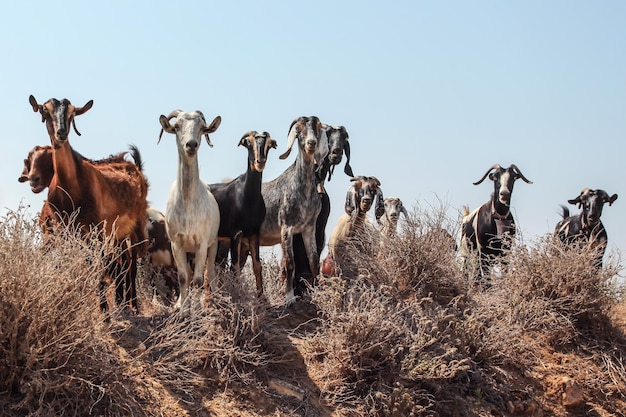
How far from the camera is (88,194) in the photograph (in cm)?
1102

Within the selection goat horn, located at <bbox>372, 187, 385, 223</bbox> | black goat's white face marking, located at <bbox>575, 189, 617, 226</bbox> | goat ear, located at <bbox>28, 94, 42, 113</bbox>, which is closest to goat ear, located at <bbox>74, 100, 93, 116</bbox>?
goat ear, located at <bbox>28, 94, 42, 113</bbox>

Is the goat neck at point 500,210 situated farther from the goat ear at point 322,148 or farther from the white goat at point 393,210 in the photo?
the goat ear at point 322,148

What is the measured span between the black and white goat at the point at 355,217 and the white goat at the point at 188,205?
2714mm

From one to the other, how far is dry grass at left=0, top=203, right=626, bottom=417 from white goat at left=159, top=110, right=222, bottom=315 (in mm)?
472

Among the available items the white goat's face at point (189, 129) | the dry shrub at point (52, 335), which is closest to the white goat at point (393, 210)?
the white goat's face at point (189, 129)

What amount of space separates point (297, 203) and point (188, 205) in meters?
1.95

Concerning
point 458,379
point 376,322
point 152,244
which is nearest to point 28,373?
point 376,322

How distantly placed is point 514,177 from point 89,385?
355 inches

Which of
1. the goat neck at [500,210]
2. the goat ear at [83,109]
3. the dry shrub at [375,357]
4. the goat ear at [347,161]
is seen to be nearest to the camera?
the dry shrub at [375,357]

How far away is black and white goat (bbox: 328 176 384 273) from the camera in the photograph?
13070mm

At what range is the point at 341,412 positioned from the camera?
32.1 ft

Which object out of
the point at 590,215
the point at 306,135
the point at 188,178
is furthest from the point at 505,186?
the point at 188,178

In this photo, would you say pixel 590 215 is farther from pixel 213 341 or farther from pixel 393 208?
pixel 213 341

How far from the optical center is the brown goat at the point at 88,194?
34.9 feet
